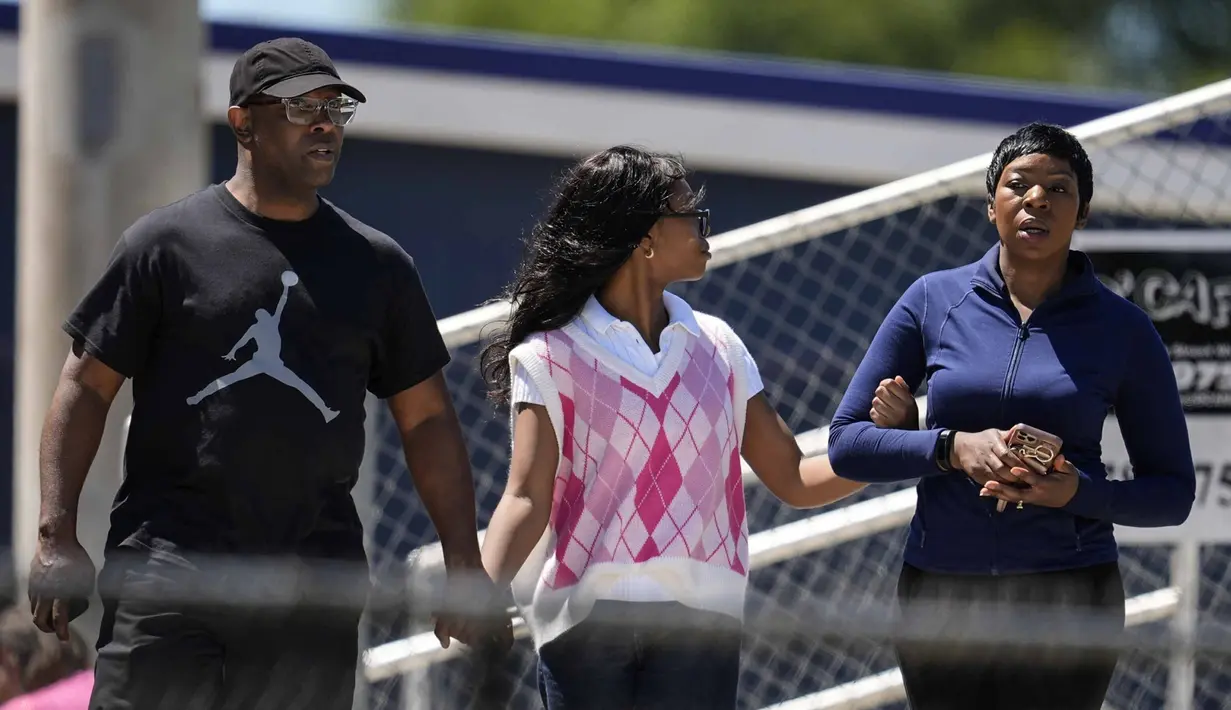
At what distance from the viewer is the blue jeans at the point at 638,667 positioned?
11.1 ft

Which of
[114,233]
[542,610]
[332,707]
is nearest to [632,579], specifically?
[542,610]

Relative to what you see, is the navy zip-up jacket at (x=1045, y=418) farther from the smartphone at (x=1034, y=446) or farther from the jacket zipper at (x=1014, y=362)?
the smartphone at (x=1034, y=446)

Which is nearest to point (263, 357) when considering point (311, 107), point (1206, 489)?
point (311, 107)

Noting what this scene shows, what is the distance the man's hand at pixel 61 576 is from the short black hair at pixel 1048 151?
6.38ft

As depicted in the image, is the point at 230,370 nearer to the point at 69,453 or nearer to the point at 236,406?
the point at 236,406

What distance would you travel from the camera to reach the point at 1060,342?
3543 millimetres

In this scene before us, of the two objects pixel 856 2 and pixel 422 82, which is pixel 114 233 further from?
pixel 856 2

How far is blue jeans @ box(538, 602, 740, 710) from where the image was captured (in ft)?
11.1

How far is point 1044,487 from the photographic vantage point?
341 centimetres

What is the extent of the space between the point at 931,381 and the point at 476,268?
397cm

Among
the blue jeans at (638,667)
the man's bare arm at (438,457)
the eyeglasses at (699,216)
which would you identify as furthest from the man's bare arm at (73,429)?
the eyeglasses at (699,216)

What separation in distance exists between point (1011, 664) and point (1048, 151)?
107 cm

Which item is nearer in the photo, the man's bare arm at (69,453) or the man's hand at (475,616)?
the man's hand at (475,616)

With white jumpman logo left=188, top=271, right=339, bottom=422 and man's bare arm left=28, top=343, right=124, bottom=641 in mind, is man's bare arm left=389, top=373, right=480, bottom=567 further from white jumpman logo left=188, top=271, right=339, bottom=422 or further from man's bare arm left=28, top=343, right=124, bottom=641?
man's bare arm left=28, top=343, right=124, bottom=641
